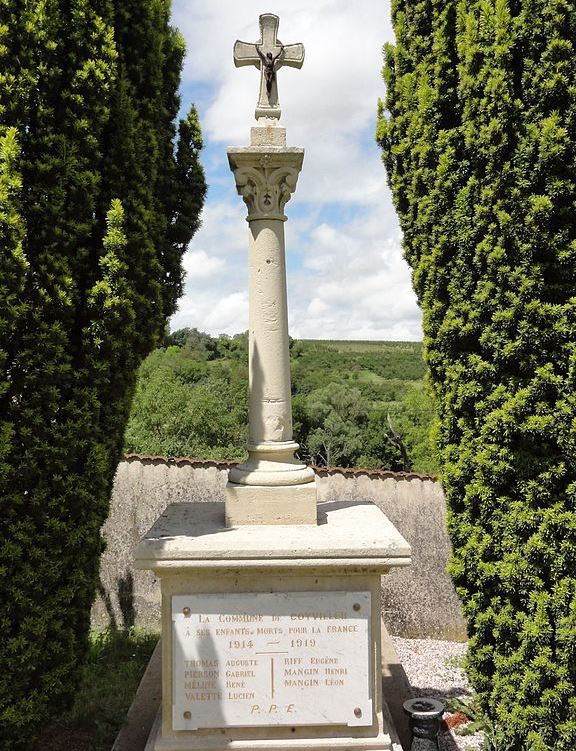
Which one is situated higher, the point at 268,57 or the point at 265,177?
the point at 268,57

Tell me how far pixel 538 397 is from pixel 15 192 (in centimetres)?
360

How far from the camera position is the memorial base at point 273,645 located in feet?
12.4

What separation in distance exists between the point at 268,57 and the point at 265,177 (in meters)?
0.96

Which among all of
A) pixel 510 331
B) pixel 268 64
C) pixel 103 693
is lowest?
pixel 103 693

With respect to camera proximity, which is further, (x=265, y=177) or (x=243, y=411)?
(x=243, y=411)

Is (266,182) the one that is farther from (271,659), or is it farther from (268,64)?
(271,659)

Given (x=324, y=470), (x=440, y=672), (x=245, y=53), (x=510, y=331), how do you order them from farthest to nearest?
(x=324, y=470), (x=440, y=672), (x=245, y=53), (x=510, y=331)

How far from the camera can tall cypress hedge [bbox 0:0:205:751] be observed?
3.76 m

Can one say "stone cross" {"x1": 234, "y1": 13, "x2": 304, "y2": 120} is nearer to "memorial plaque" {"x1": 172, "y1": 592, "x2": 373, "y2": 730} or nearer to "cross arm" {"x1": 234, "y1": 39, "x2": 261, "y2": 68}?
"cross arm" {"x1": 234, "y1": 39, "x2": 261, "y2": 68}

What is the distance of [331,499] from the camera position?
8.51 meters

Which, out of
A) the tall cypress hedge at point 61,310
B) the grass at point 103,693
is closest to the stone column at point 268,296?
the tall cypress hedge at point 61,310

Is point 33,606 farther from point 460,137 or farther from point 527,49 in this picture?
point 527,49

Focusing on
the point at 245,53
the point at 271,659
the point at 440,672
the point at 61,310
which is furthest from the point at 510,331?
the point at 440,672

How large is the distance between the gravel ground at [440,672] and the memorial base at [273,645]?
1.16 m
